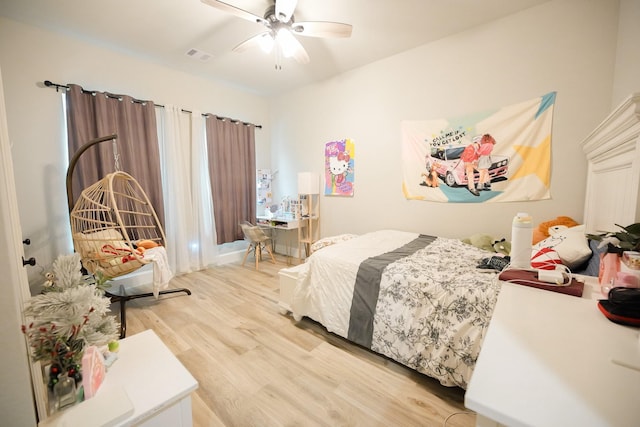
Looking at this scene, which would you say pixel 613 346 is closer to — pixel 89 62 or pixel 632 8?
pixel 632 8

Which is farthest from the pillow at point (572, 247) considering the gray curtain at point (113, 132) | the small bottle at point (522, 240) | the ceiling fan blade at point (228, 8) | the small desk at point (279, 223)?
the gray curtain at point (113, 132)

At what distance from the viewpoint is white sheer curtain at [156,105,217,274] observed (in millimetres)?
3307

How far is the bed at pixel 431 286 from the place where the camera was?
129 cm

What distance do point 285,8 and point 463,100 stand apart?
6.32 feet

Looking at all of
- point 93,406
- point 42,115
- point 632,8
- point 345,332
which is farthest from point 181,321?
point 632,8

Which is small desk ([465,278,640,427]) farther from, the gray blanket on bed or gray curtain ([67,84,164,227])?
gray curtain ([67,84,164,227])

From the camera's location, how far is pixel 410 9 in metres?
2.21

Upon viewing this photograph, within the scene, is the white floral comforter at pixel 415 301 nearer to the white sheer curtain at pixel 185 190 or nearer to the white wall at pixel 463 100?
the white wall at pixel 463 100

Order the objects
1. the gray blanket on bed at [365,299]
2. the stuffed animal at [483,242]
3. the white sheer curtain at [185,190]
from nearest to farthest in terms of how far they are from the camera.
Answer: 1. the gray blanket on bed at [365,299]
2. the stuffed animal at [483,242]
3. the white sheer curtain at [185,190]

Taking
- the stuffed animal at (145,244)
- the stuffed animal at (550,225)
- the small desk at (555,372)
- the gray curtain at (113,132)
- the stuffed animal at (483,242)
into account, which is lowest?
the stuffed animal at (145,244)

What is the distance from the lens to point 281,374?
1.65m

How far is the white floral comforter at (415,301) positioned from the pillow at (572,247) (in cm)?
36

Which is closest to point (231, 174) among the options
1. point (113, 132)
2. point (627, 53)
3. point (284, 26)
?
point (113, 132)

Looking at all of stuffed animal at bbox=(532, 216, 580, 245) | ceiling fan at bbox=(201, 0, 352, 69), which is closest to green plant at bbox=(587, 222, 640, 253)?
stuffed animal at bbox=(532, 216, 580, 245)
